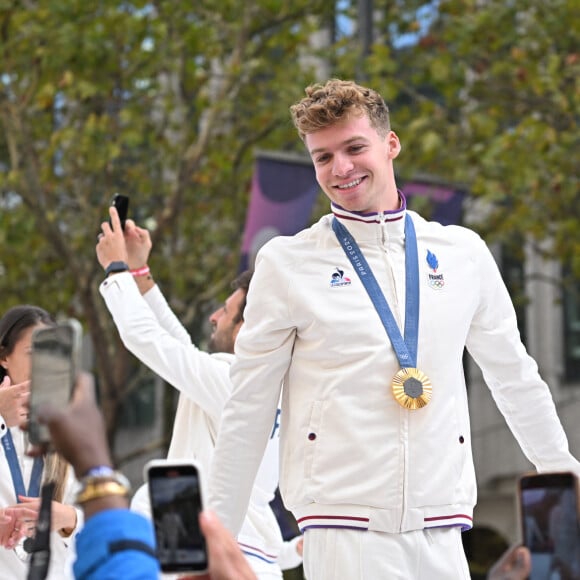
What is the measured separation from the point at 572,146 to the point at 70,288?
5939 mm

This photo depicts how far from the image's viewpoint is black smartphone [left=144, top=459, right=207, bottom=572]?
3.45m

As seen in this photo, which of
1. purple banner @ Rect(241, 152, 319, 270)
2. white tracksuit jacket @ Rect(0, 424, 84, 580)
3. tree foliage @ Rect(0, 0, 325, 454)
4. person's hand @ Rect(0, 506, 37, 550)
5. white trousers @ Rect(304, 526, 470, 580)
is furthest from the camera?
tree foliage @ Rect(0, 0, 325, 454)

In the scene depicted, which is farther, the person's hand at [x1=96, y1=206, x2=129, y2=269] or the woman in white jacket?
the person's hand at [x1=96, y1=206, x2=129, y2=269]

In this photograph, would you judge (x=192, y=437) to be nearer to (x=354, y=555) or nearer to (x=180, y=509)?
(x=354, y=555)

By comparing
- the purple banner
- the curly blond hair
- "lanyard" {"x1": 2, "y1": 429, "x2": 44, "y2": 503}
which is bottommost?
"lanyard" {"x1": 2, "y1": 429, "x2": 44, "y2": 503}

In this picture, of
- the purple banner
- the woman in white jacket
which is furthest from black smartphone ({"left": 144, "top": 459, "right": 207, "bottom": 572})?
the purple banner

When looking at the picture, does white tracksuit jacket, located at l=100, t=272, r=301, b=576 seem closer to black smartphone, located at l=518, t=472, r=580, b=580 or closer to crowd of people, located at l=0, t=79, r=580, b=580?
crowd of people, located at l=0, t=79, r=580, b=580

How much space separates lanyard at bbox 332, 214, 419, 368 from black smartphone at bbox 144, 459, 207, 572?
5.23 feet

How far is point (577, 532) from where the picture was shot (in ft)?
11.3

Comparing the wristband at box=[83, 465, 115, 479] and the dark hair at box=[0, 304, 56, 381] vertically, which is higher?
the dark hair at box=[0, 304, 56, 381]

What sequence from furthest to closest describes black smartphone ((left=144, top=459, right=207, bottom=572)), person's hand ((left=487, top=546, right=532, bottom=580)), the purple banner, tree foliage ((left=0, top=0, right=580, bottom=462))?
tree foliage ((left=0, top=0, right=580, bottom=462)) < the purple banner < black smartphone ((left=144, top=459, right=207, bottom=572)) < person's hand ((left=487, top=546, right=532, bottom=580))

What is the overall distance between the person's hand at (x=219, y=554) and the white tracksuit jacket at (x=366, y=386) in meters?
1.50

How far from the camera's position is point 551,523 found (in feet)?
11.3

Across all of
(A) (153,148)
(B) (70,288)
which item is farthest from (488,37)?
(B) (70,288)
